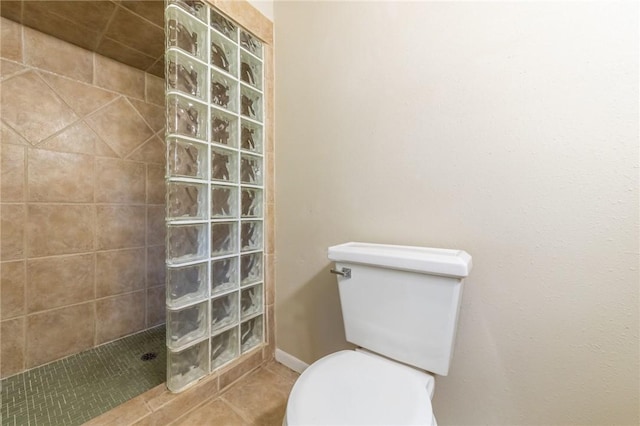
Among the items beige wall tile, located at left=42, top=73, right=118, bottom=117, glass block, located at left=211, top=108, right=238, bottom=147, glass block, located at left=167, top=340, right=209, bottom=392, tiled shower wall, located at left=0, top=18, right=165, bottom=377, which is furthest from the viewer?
beige wall tile, located at left=42, top=73, right=118, bottom=117

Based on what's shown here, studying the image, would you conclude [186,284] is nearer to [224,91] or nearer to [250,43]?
[224,91]

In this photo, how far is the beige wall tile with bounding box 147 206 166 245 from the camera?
64.2 inches

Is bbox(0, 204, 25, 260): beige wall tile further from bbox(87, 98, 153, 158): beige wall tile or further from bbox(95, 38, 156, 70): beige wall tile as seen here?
bbox(95, 38, 156, 70): beige wall tile

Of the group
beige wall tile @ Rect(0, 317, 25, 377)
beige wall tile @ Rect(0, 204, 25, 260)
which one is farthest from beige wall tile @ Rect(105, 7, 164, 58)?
beige wall tile @ Rect(0, 317, 25, 377)

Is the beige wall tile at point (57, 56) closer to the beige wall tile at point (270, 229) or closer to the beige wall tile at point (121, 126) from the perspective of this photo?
the beige wall tile at point (121, 126)

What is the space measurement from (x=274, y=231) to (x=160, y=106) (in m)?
1.16

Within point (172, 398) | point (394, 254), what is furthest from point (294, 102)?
point (172, 398)

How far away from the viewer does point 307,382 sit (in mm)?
657

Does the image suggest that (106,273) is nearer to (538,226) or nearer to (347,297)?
(347,297)

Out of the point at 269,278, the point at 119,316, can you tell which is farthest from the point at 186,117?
the point at 119,316

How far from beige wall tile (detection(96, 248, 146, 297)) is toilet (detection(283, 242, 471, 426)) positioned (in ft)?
4.45

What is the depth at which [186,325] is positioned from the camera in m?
1.00

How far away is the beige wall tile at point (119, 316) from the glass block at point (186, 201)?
0.96 m

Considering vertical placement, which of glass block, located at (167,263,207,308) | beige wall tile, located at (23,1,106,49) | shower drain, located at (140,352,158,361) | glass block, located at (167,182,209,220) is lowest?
shower drain, located at (140,352,158,361)
